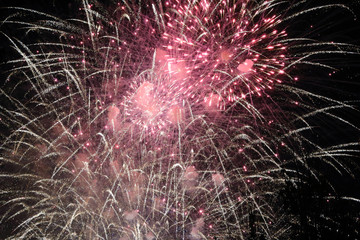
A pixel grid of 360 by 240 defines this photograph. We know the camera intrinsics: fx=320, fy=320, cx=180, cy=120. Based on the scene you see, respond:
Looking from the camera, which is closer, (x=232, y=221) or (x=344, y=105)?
(x=344, y=105)

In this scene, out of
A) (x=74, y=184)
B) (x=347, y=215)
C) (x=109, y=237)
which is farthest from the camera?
(x=109, y=237)

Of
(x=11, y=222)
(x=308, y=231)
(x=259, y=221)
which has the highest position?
(x=308, y=231)

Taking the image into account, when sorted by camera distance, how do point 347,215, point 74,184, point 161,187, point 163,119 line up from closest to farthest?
point 347,215 → point 163,119 → point 161,187 → point 74,184

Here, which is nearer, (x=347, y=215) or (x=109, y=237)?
(x=347, y=215)

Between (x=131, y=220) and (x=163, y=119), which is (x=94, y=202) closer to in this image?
(x=131, y=220)

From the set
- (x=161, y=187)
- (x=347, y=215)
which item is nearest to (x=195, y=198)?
(x=161, y=187)

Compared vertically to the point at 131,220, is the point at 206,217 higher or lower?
higher

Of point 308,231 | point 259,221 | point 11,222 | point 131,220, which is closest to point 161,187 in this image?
point 131,220

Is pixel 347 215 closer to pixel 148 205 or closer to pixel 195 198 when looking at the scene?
pixel 195 198

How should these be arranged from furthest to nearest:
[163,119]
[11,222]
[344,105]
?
1. [11,222]
2. [163,119]
3. [344,105]
